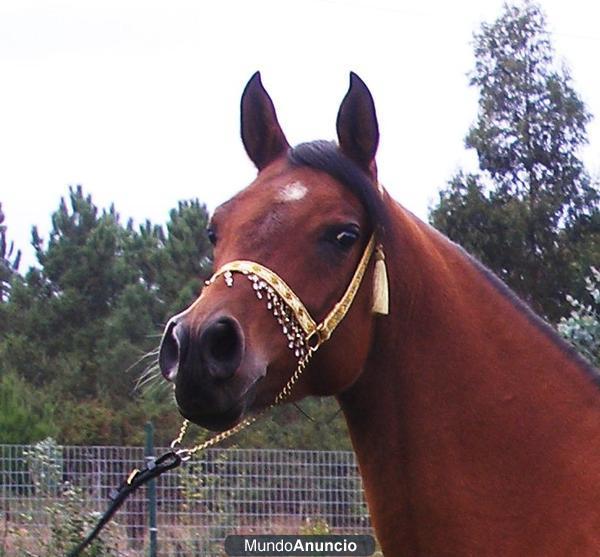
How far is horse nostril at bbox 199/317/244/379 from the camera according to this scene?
2.33 m

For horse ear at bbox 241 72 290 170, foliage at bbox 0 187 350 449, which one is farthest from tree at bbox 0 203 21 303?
horse ear at bbox 241 72 290 170

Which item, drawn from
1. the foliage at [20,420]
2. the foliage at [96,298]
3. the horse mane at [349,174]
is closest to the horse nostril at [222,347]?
the horse mane at [349,174]

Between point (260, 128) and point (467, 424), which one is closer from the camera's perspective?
point (467, 424)

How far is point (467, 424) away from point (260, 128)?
91cm

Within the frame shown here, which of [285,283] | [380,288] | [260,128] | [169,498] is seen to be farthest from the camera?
[169,498]

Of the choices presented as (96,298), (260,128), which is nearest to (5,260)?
(96,298)

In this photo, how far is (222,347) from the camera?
7.77 ft

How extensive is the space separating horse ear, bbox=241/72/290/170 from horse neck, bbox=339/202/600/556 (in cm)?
38

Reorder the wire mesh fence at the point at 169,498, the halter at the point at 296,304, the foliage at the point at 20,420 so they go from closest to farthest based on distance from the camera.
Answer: the halter at the point at 296,304 < the wire mesh fence at the point at 169,498 < the foliage at the point at 20,420

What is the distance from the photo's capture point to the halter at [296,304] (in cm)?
251

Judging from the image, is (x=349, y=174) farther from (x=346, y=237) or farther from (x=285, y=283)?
(x=285, y=283)

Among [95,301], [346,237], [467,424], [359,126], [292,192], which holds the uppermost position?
[95,301]

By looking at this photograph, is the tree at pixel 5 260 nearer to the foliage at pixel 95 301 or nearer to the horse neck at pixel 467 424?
the foliage at pixel 95 301

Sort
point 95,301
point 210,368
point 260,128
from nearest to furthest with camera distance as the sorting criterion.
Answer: point 210,368
point 260,128
point 95,301
